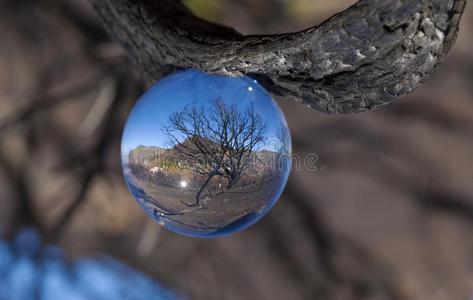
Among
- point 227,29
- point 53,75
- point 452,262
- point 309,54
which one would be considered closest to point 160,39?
point 227,29

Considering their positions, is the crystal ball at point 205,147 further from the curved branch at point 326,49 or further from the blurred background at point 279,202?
the blurred background at point 279,202

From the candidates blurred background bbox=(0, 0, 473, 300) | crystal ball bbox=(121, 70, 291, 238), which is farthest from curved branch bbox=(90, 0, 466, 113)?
blurred background bbox=(0, 0, 473, 300)

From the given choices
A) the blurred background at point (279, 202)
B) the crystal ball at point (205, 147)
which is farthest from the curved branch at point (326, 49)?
the blurred background at point (279, 202)

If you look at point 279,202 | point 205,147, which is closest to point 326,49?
point 205,147

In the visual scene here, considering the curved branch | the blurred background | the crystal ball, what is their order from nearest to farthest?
the curved branch, the crystal ball, the blurred background

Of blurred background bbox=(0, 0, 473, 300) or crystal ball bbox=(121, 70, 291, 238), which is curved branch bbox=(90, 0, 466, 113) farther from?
blurred background bbox=(0, 0, 473, 300)

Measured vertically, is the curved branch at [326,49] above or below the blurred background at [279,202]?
above

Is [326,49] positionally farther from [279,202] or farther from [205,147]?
[279,202]
